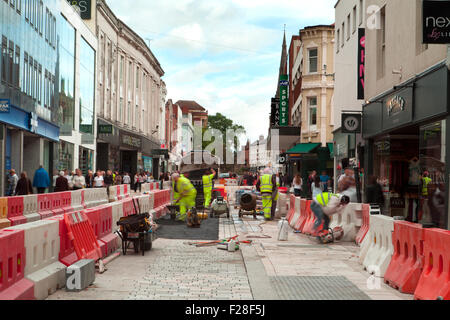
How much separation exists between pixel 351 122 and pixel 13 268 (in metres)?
18.8

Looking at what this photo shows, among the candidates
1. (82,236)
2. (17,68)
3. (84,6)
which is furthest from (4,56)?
(84,6)

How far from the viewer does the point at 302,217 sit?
55.0 ft

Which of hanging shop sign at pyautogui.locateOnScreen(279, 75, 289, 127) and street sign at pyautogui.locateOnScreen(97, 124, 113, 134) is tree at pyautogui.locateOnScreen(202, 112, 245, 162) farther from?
street sign at pyautogui.locateOnScreen(97, 124, 113, 134)

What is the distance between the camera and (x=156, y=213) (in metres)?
19.2

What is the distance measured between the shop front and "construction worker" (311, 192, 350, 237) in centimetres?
200

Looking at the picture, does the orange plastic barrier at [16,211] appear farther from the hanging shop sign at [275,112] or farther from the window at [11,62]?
the hanging shop sign at [275,112]

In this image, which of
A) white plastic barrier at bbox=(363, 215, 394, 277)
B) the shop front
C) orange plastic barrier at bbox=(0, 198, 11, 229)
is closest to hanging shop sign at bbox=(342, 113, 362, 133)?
the shop front

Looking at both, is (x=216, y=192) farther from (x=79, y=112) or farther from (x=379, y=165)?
(x=79, y=112)

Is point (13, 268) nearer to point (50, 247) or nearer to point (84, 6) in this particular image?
point (50, 247)

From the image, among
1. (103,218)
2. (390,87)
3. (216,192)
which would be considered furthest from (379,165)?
(103,218)

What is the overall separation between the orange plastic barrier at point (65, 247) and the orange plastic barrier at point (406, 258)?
14.5ft

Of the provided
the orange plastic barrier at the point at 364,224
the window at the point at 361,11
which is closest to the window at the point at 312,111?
the window at the point at 361,11

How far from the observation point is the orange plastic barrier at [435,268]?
6.51m

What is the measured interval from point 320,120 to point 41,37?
1947cm
